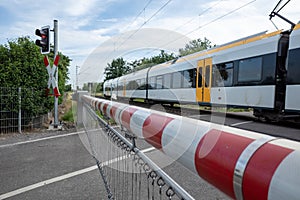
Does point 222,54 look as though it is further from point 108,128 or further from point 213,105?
point 108,128

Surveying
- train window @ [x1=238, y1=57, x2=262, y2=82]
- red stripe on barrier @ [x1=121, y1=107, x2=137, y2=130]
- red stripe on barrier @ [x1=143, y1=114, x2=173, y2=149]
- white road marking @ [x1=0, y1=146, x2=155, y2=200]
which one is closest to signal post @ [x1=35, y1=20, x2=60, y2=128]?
white road marking @ [x1=0, y1=146, x2=155, y2=200]

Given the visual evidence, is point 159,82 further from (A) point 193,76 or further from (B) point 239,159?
(B) point 239,159

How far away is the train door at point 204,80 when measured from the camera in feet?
40.9

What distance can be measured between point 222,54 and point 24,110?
8.97 m

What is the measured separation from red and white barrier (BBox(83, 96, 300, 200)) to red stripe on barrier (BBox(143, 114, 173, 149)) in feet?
0.42

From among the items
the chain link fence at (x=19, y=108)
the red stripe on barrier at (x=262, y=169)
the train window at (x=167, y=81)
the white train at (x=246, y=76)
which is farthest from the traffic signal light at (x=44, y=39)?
the red stripe on barrier at (x=262, y=169)

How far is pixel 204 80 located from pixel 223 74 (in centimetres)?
133

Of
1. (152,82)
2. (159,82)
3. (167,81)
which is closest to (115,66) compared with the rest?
(167,81)

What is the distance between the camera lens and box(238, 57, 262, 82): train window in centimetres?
974

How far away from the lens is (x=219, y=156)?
0.71m

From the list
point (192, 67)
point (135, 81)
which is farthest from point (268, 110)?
point (135, 81)

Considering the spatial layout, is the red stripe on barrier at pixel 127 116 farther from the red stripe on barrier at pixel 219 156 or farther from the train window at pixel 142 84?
the train window at pixel 142 84

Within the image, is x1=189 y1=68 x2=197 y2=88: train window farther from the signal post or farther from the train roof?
the signal post

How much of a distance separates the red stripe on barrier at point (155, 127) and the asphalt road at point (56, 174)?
1.04 m
